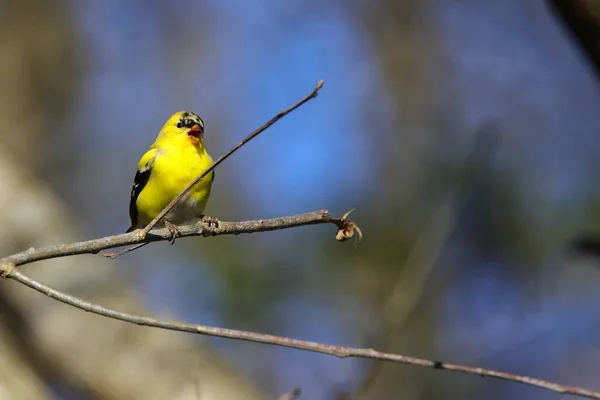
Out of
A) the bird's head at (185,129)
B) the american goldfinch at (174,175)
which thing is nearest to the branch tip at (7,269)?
the american goldfinch at (174,175)

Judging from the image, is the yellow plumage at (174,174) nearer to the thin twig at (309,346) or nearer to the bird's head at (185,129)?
the bird's head at (185,129)

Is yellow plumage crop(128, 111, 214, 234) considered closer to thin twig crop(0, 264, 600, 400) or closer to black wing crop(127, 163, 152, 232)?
black wing crop(127, 163, 152, 232)

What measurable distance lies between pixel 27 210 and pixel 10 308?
0.61 m

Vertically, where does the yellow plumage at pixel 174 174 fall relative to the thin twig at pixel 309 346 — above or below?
above

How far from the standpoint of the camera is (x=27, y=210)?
164 inches

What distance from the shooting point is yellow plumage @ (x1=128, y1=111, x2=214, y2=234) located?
3.30 m

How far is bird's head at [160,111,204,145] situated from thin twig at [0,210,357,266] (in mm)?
1377

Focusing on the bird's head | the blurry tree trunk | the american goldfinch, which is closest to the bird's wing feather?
the american goldfinch

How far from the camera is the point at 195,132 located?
3.57 meters

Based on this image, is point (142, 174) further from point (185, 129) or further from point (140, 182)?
point (185, 129)

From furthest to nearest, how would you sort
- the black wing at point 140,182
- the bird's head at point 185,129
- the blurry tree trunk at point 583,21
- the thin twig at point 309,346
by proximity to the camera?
1. the bird's head at point 185,129
2. the black wing at point 140,182
3. the blurry tree trunk at point 583,21
4. the thin twig at point 309,346

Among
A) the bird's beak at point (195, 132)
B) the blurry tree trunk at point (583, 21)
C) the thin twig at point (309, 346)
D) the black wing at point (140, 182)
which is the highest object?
the bird's beak at point (195, 132)

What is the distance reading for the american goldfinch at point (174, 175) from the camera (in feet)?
10.8

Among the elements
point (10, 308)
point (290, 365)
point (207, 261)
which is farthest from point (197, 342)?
point (207, 261)
